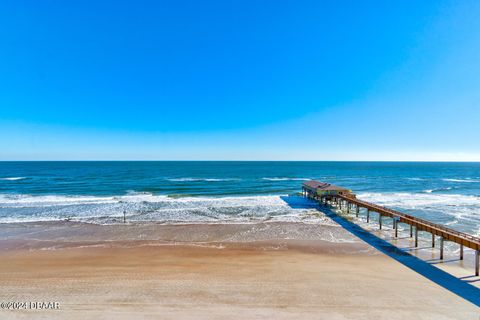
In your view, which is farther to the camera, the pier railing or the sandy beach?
the pier railing

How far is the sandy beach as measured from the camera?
9.90 metres

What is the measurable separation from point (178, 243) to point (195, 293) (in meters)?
8.34

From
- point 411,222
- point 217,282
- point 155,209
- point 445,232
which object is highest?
point 445,232

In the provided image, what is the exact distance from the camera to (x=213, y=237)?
2058cm

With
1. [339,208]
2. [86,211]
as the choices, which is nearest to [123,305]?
[86,211]

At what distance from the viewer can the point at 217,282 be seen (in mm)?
12273

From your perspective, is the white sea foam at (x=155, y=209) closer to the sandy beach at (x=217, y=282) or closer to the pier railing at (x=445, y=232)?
the pier railing at (x=445, y=232)

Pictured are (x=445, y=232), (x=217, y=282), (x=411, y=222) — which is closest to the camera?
(x=217, y=282)

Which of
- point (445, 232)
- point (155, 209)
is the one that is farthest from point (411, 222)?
point (155, 209)

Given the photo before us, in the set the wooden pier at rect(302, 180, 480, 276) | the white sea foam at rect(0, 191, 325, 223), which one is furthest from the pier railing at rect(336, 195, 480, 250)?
the white sea foam at rect(0, 191, 325, 223)

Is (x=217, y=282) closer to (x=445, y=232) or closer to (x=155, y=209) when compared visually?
(x=445, y=232)

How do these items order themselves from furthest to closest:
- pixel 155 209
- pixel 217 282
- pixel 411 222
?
pixel 155 209 → pixel 411 222 → pixel 217 282

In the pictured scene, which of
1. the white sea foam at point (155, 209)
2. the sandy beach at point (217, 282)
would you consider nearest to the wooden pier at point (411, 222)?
the white sea foam at point (155, 209)

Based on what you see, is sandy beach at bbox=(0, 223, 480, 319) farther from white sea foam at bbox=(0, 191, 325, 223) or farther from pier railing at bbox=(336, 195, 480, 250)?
white sea foam at bbox=(0, 191, 325, 223)
